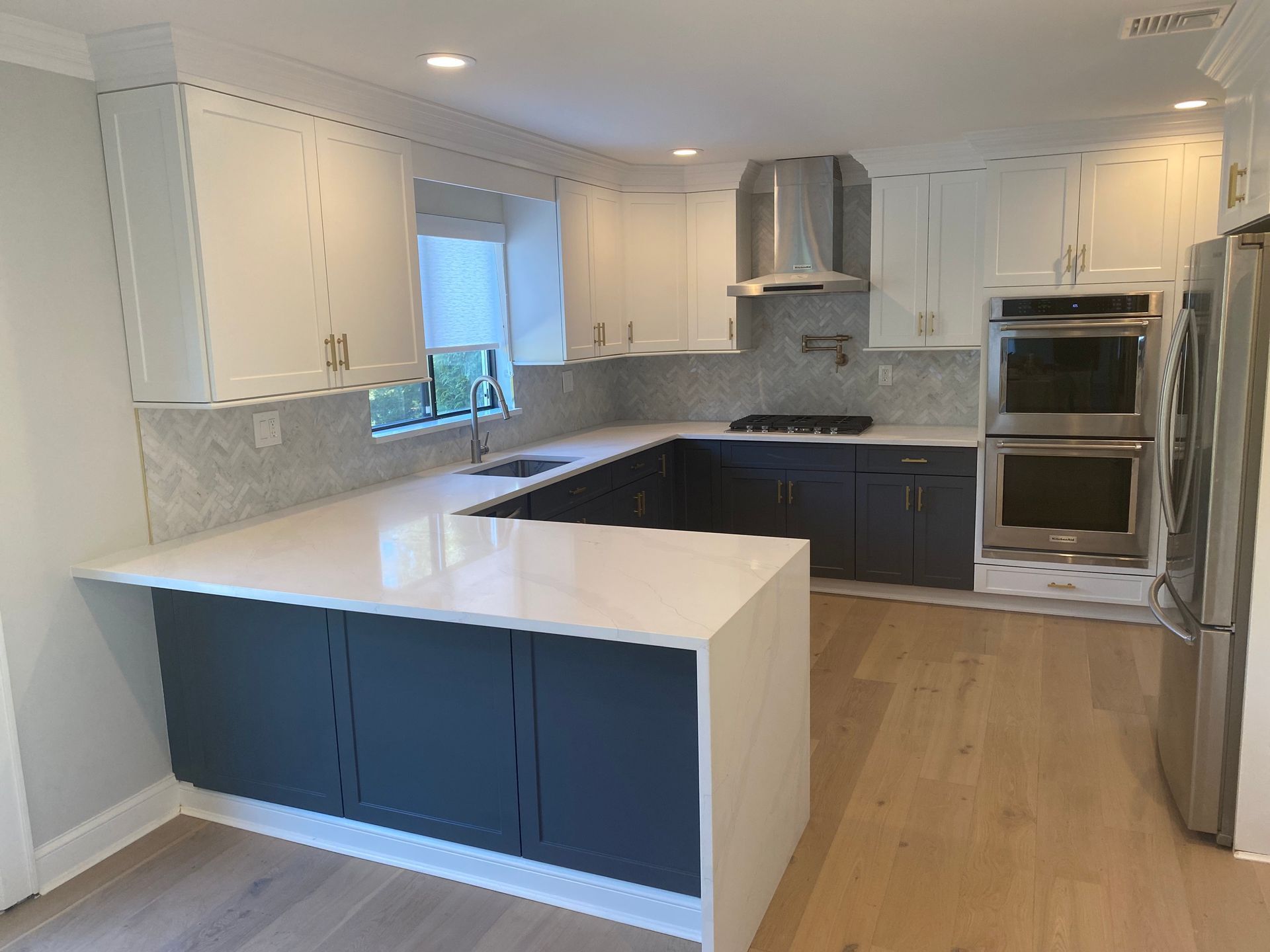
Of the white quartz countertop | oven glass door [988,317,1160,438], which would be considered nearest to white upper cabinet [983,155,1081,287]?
oven glass door [988,317,1160,438]

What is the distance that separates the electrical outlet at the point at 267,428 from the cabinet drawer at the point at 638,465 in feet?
5.21

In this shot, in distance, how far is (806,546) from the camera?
8.52ft

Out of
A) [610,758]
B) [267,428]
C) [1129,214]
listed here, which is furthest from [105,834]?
[1129,214]

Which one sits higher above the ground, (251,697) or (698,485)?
(698,485)

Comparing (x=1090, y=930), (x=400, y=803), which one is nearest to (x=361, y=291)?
(x=400, y=803)

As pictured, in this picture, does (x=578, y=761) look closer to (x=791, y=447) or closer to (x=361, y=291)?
(x=361, y=291)

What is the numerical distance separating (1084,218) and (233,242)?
3.60 metres

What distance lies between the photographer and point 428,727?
8.00 ft

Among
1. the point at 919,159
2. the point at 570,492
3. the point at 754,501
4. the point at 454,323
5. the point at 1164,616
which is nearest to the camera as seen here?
the point at 1164,616

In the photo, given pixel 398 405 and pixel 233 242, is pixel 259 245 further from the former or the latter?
pixel 398 405

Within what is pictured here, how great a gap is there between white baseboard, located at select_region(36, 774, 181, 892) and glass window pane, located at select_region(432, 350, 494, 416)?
6.36 ft

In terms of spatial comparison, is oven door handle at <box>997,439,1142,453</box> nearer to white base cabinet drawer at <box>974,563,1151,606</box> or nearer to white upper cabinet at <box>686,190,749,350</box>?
white base cabinet drawer at <box>974,563,1151,606</box>

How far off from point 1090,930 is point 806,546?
1.17 m

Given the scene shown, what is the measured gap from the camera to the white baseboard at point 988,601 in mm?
4414
